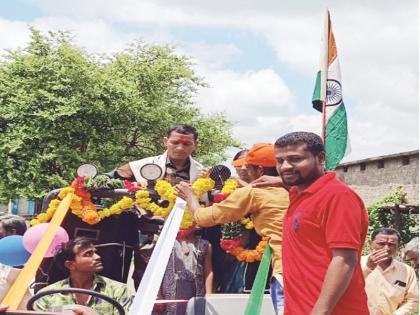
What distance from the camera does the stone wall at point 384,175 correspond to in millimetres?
20438

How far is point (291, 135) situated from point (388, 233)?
8.57 feet

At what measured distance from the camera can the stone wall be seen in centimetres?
2044

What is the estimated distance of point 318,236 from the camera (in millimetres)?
3184

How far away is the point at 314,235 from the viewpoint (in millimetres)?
3189

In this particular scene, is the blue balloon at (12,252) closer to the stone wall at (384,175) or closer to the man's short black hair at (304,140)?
the man's short black hair at (304,140)

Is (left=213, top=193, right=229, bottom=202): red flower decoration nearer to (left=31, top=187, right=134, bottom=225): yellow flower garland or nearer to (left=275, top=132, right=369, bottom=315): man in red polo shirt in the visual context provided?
(left=31, top=187, right=134, bottom=225): yellow flower garland

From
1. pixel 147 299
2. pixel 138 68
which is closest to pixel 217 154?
pixel 138 68

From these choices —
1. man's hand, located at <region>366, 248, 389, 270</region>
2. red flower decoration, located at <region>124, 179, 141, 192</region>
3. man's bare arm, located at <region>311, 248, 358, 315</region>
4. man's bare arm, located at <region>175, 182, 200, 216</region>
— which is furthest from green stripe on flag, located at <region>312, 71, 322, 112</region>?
man's bare arm, located at <region>311, 248, 358, 315</region>

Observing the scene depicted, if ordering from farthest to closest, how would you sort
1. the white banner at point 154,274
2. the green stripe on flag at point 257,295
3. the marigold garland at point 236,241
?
the marigold garland at point 236,241, the green stripe on flag at point 257,295, the white banner at point 154,274

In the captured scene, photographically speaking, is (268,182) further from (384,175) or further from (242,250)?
(384,175)

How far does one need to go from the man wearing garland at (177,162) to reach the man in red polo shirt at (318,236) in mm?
2479

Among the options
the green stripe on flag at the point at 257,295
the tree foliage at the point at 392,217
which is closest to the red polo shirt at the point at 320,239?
the green stripe on flag at the point at 257,295

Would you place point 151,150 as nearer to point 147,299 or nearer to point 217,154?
point 217,154

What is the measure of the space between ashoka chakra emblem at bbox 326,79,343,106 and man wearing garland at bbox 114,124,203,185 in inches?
205
